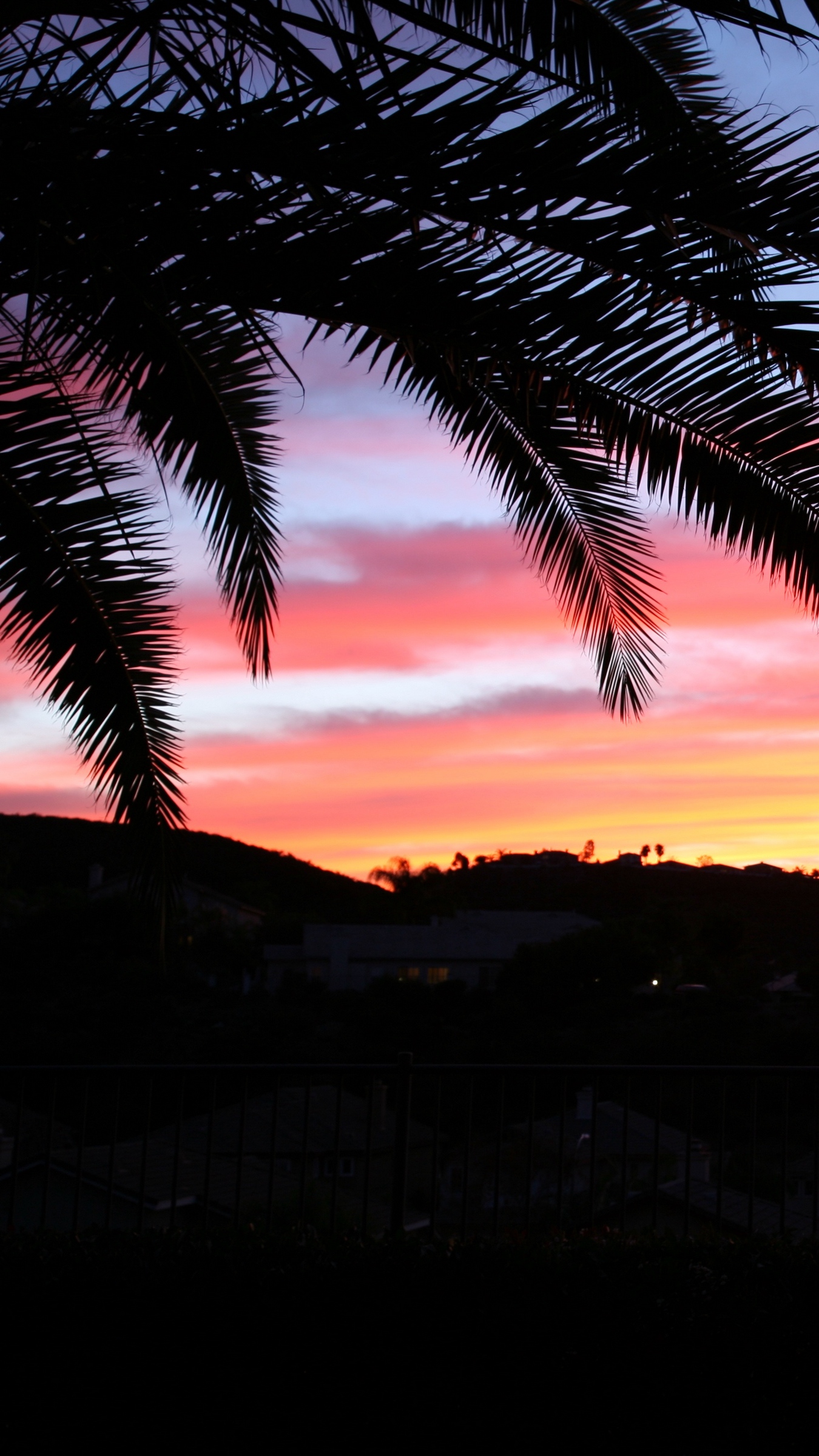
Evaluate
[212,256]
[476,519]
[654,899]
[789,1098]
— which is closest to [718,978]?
[654,899]

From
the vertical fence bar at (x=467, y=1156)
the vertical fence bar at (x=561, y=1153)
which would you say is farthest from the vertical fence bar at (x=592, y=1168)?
the vertical fence bar at (x=467, y=1156)

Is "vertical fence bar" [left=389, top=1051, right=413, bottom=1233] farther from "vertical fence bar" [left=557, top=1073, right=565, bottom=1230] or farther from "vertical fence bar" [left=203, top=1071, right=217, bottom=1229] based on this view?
"vertical fence bar" [left=203, top=1071, right=217, bottom=1229]

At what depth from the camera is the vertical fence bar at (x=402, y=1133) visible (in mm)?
4398

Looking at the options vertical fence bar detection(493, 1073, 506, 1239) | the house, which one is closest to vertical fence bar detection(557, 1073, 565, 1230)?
vertical fence bar detection(493, 1073, 506, 1239)

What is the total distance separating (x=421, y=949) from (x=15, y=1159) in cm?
2291

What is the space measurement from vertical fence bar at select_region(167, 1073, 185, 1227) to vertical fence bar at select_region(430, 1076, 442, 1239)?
924 millimetres

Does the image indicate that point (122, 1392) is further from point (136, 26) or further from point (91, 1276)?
point (136, 26)

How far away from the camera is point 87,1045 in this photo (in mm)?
19156

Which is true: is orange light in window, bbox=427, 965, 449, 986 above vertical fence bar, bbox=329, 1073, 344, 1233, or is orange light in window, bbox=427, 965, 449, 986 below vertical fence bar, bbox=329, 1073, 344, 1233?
below

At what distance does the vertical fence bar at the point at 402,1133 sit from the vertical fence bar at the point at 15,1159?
4.69ft

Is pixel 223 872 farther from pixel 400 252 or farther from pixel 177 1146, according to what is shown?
pixel 400 252

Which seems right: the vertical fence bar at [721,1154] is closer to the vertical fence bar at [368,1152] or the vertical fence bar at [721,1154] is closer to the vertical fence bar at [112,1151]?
the vertical fence bar at [368,1152]

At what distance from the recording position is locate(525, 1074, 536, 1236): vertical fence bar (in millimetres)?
3934

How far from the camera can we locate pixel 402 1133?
14.7 feet
